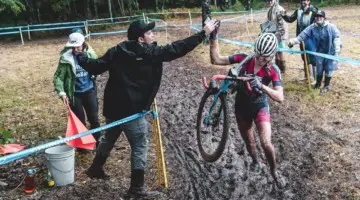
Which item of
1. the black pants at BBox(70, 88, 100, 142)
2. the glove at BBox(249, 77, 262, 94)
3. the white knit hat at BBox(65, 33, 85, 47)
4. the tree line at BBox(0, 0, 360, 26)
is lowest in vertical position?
the black pants at BBox(70, 88, 100, 142)

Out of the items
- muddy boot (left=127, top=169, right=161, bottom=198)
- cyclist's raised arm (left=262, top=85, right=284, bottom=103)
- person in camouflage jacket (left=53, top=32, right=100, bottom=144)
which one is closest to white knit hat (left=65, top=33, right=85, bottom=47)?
person in camouflage jacket (left=53, top=32, right=100, bottom=144)

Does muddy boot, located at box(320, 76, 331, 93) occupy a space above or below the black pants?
below

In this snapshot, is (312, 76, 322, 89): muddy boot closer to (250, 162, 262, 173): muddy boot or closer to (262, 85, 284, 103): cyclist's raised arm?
(250, 162, 262, 173): muddy boot

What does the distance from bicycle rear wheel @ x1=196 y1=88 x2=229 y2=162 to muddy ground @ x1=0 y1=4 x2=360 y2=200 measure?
23 centimetres

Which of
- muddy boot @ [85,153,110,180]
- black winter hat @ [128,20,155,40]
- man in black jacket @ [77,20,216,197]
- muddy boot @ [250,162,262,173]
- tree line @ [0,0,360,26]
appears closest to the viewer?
man in black jacket @ [77,20,216,197]

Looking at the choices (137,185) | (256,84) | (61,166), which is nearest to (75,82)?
(61,166)

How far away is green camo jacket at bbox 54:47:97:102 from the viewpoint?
613cm

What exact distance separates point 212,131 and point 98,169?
236cm

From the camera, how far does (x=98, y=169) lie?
573 cm

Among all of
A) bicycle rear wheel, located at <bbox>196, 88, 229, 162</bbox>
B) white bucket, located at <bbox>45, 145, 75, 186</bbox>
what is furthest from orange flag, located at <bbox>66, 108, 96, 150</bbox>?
bicycle rear wheel, located at <bbox>196, 88, 229, 162</bbox>

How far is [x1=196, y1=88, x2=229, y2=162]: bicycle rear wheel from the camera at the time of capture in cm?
517

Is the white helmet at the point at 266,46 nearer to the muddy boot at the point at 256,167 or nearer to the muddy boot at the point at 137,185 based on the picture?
the muddy boot at the point at 256,167

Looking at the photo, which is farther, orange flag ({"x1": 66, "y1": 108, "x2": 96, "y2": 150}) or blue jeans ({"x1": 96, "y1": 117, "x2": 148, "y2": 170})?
orange flag ({"x1": 66, "y1": 108, "x2": 96, "y2": 150})

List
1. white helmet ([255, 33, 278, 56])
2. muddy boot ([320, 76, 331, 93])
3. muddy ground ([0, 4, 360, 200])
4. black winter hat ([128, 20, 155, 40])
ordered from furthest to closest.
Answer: muddy boot ([320, 76, 331, 93]), muddy ground ([0, 4, 360, 200]), white helmet ([255, 33, 278, 56]), black winter hat ([128, 20, 155, 40])
